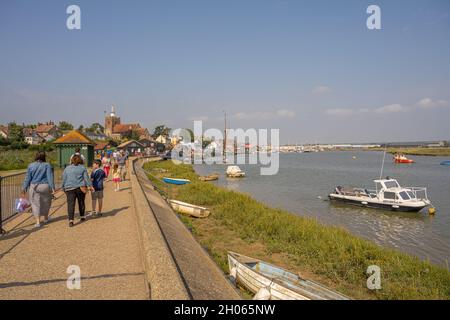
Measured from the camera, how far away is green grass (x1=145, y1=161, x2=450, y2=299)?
886 cm

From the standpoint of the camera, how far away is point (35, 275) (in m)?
5.57

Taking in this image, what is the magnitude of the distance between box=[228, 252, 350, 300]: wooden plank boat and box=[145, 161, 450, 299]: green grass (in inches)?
50.1

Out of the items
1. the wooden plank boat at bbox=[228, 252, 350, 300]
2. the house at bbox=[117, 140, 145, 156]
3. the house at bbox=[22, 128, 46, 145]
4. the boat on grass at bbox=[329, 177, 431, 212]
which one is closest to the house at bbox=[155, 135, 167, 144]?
the house at bbox=[22, 128, 46, 145]

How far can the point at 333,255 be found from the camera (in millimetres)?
10836

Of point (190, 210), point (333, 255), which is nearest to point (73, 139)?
point (190, 210)

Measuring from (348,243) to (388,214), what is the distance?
12.4 metres

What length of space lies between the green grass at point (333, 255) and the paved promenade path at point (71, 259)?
11.2 ft

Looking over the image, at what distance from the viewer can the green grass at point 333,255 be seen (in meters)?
8.86

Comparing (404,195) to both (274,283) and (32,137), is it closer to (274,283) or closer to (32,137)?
(274,283)

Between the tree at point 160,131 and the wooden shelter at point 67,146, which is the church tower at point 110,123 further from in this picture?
the wooden shelter at point 67,146

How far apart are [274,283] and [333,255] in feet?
16.3
